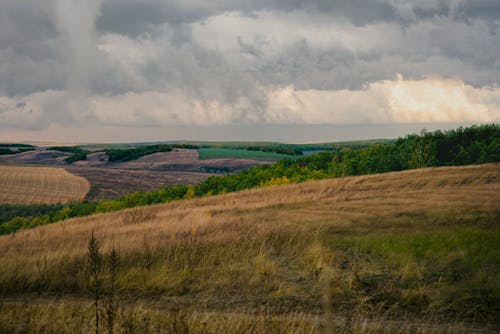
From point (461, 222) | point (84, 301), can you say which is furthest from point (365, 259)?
point (84, 301)

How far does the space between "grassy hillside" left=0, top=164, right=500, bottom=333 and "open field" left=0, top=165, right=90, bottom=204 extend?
170 feet

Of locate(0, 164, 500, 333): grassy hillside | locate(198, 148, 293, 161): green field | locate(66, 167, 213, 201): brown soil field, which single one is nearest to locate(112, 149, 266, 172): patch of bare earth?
locate(198, 148, 293, 161): green field

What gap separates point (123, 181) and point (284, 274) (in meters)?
71.7

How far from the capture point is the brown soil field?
70188 millimetres

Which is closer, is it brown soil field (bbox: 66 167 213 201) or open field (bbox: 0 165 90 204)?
open field (bbox: 0 165 90 204)

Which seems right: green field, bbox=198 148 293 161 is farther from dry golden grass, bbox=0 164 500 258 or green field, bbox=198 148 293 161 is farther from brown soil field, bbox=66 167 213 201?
dry golden grass, bbox=0 164 500 258

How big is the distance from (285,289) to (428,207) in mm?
11186

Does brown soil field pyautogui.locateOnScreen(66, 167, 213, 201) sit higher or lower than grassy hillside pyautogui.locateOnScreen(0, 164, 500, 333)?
lower

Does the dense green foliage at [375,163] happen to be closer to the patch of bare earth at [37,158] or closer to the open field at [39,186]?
the open field at [39,186]

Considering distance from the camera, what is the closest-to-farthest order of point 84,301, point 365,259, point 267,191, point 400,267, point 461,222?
1. point 84,301
2. point 400,267
3. point 365,259
4. point 461,222
5. point 267,191

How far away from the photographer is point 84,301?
33.0 ft

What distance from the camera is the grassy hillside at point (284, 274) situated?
7.82 meters

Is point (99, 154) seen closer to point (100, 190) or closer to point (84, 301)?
point (100, 190)

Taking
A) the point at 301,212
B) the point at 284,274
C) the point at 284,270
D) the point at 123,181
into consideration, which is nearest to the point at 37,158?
the point at 123,181
